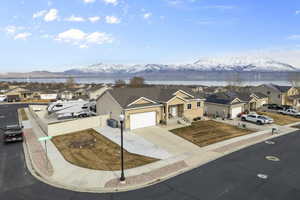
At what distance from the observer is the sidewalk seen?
12.1 meters

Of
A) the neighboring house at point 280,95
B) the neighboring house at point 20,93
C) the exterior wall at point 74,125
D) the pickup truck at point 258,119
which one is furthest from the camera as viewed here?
the neighboring house at point 20,93

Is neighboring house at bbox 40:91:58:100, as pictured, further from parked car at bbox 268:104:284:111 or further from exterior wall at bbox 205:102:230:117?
parked car at bbox 268:104:284:111

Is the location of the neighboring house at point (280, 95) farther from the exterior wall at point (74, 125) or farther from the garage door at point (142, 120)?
the exterior wall at point (74, 125)

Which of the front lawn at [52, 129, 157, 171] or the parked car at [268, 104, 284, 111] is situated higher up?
the parked car at [268, 104, 284, 111]

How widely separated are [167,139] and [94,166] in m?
9.59

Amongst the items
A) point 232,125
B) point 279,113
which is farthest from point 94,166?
point 279,113

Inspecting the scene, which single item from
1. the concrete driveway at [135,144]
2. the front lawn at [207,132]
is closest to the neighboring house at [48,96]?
the concrete driveway at [135,144]

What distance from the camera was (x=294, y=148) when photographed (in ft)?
63.2

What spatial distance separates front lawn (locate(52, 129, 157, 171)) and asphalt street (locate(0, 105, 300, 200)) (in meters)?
3.46

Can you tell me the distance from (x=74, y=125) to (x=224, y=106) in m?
25.8

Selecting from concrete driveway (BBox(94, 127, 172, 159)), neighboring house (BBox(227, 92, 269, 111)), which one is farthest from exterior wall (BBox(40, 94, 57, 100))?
neighboring house (BBox(227, 92, 269, 111))

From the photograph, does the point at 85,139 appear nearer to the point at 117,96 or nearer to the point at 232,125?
the point at 117,96

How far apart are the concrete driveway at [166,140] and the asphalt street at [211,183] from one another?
12.2 feet

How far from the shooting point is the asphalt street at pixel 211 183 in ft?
36.1
